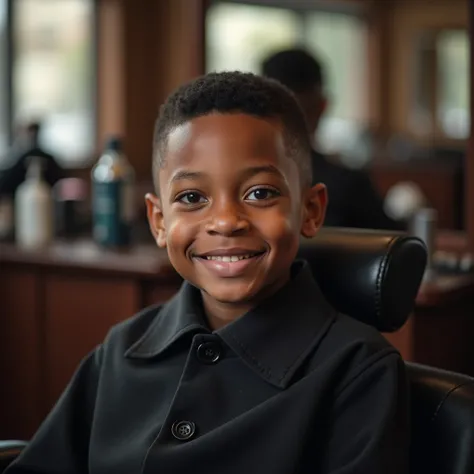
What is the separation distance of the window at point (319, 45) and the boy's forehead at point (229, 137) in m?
5.87

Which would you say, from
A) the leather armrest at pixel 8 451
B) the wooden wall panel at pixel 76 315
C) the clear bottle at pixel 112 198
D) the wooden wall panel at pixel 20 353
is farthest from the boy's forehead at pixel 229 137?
the wooden wall panel at pixel 20 353

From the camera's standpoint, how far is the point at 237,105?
122cm

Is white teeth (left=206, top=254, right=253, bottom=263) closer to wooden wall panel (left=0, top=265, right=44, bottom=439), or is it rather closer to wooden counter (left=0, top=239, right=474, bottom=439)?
wooden counter (left=0, top=239, right=474, bottom=439)

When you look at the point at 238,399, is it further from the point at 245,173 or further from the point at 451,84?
the point at 451,84

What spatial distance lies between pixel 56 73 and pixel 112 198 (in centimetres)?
378

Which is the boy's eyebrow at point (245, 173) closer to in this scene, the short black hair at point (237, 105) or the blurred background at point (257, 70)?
the short black hair at point (237, 105)

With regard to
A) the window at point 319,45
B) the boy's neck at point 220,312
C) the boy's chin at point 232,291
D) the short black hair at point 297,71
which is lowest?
the boy's neck at point 220,312

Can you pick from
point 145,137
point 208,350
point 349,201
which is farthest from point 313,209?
point 145,137

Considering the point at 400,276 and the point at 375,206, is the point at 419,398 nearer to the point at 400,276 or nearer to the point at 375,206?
the point at 400,276

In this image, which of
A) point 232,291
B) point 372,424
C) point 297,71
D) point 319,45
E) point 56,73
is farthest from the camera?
point 319,45

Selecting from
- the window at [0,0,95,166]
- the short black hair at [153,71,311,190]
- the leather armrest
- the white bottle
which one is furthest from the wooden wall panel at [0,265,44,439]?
the window at [0,0,95,166]

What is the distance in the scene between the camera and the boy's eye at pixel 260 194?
119cm

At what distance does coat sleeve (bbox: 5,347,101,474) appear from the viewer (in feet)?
4.41

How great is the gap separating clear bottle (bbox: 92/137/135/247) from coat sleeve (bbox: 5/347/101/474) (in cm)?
144
